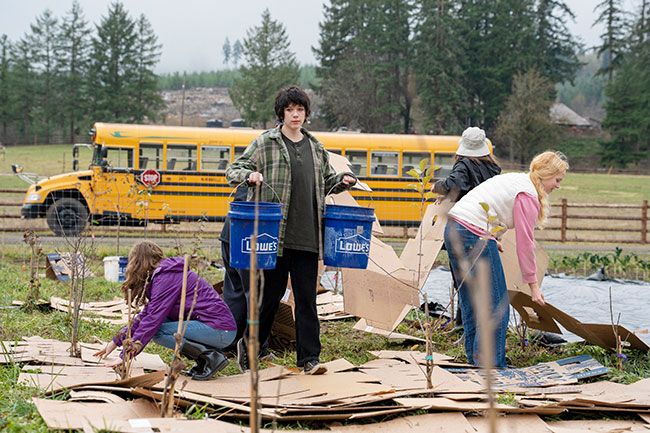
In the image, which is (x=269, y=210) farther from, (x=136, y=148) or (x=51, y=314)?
(x=136, y=148)

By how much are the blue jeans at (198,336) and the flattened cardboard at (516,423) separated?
61.2 inches

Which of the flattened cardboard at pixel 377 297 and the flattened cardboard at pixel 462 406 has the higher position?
the flattened cardboard at pixel 377 297

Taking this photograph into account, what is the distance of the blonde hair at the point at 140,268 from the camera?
188 inches

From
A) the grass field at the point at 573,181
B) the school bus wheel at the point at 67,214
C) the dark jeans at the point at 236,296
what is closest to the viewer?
the dark jeans at the point at 236,296

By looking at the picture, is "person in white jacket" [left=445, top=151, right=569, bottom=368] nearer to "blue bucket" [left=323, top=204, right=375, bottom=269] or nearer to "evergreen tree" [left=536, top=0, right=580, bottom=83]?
"blue bucket" [left=323, top=204, right=375, bottom=269]

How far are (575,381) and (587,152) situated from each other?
55.9 meters

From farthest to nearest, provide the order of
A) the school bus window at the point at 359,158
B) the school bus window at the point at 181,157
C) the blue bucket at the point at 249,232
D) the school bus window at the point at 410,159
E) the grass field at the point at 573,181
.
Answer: the grass field at the point at 573,181 → the school bus window at the point at 359,158 → the school bus window at the point at 410,159 → the school bus window at the point at 181,157 → the blue bucket at the point at 249,232

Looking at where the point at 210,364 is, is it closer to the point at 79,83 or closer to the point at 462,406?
the point at 462,406

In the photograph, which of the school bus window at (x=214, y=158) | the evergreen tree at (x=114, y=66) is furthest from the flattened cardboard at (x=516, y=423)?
the evergreen tree at (x=114, y=66)

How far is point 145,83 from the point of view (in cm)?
6075

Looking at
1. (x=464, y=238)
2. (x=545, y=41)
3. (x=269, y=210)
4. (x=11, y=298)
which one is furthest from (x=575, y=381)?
(x=545, y=41)

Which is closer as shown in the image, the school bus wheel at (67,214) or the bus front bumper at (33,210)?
the school bus wheel at (67,214)

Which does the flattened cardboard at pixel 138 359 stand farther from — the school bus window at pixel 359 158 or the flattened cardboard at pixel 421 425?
the school bus window at pixel 359 158

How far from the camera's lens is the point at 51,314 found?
7.16 meters
